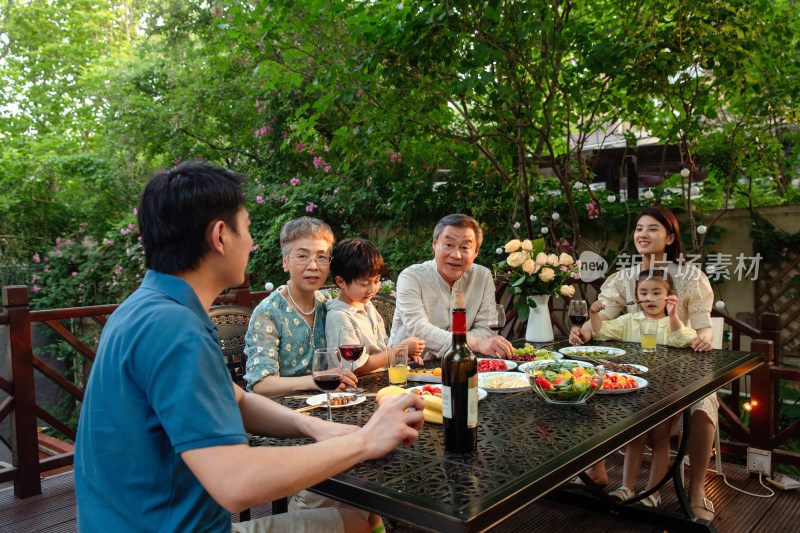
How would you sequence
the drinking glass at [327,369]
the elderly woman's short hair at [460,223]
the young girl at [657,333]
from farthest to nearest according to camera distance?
the elderly woman's short hair at [460,223] < the young girl at [657,333] < the drinking glass at [327,369]

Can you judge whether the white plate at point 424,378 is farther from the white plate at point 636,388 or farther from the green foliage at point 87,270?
the green foliage at point 87,270

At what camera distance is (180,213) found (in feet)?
3.54

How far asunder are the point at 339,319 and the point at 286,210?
493cm

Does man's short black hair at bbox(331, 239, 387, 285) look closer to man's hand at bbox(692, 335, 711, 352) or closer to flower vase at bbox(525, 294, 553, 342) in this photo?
flower vase at bbox(525, 294, 553, 342)

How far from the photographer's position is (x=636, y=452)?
2.85m

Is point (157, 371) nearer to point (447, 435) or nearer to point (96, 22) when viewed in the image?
point (447, 435)

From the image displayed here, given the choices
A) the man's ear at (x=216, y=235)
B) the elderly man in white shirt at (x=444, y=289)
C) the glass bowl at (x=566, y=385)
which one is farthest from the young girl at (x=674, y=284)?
the man's ear at (x=216, y=235)

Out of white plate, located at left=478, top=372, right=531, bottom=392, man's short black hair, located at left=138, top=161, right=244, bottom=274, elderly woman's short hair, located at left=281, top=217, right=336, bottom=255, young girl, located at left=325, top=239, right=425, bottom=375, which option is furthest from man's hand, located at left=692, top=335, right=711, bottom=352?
man's short black hair, located at left=138, top=161, right=244, bottom=274

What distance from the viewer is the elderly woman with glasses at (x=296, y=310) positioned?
7.22 ft

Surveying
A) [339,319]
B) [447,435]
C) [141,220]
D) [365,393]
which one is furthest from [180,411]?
[339,319]

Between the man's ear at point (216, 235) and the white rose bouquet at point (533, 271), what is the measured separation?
188cm

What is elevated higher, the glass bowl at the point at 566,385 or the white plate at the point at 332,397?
the glass bowl at the point at 566,385

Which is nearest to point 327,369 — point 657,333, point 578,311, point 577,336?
point 578,311

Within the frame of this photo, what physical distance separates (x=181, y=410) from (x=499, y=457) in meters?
0.73
